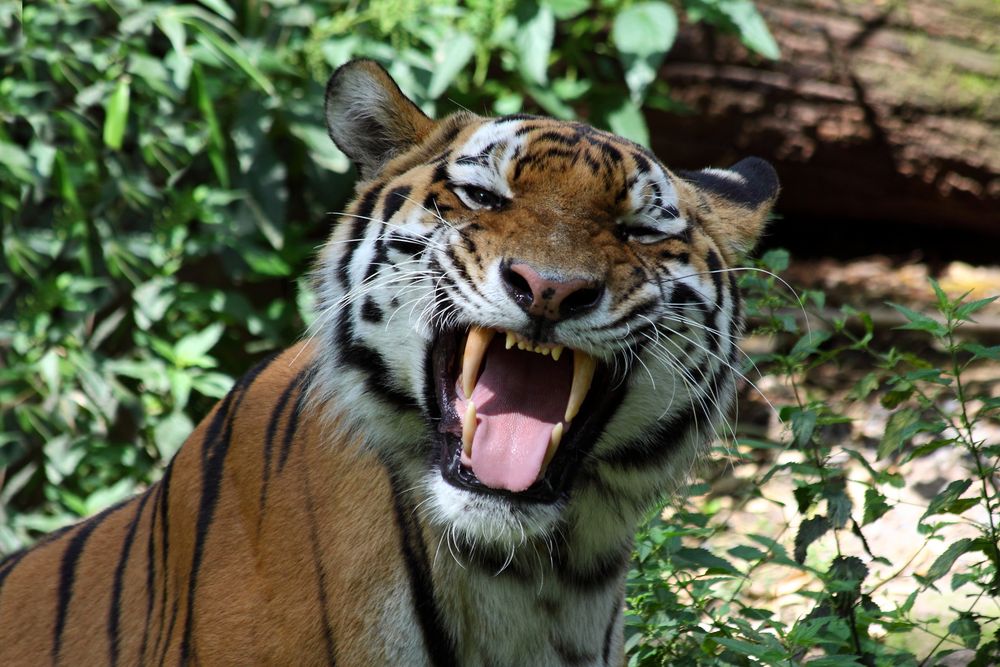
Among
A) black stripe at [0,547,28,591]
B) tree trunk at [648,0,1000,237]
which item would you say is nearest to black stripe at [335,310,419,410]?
black stripe at [0,547,28,591]

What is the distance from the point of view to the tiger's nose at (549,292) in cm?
170

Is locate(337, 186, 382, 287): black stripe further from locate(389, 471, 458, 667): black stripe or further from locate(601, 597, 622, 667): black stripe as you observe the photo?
locate(601, 597, 622, 667): black stripe

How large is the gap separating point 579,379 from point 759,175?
0.77m

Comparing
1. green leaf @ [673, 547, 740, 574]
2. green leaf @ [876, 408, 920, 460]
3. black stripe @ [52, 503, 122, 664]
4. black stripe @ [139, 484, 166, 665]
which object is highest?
green leaf @ [876, 408, 920, 460]

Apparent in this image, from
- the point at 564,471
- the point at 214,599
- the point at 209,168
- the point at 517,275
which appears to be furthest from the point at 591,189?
the point at 209,168

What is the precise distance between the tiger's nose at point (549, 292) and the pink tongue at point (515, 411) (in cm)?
18

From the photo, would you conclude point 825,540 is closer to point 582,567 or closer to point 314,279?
point 582,567

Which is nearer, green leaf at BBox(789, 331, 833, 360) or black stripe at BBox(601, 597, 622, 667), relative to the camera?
black stripe at BBox(601, 597, 622, 667)

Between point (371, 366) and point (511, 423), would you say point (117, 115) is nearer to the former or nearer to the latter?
point (371, 366)

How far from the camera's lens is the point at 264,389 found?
7.11 feet

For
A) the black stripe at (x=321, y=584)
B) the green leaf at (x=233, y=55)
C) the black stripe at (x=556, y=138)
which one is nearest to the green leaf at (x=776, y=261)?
the black stripe at (x=556, y=138)

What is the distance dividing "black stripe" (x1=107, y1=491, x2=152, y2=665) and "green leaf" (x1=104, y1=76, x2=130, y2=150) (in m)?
1.73

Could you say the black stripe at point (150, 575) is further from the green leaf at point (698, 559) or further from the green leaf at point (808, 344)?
the green leaf at point (808, 344)

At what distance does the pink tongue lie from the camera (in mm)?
1816
